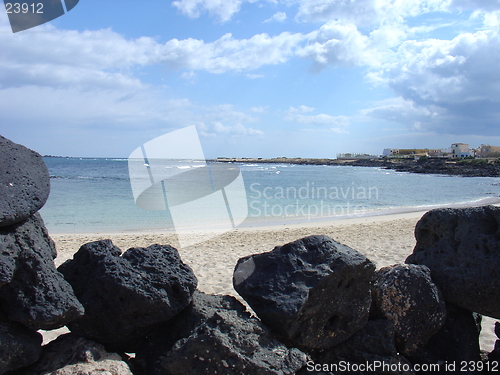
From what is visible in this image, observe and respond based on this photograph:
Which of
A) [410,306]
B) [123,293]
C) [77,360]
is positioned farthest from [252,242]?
[77,360]

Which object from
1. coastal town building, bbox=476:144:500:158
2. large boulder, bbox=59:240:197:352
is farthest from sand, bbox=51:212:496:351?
coastal town building, bbox=476:144:500:158

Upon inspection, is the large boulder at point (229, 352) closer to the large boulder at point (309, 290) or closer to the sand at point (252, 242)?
the large boulder at point (309, 290)

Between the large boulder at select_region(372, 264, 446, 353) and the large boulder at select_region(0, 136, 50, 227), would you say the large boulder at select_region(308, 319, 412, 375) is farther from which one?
the large boulder at select_region(0, 136, 50, 227)

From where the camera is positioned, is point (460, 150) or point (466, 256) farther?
point (460, 150)

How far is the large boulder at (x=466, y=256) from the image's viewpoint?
366 centimetres

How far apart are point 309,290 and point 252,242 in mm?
8593

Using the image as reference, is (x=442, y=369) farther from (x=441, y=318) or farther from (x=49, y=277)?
(x=49, y=277)

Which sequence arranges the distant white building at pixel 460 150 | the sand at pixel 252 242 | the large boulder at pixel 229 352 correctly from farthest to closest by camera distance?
the distant white building at pixel 460 150
the sand at pixel 252 242
the large boulder at pixel 229 352

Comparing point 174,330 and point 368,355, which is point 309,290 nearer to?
point 368,355

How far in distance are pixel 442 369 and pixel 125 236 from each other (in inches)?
434

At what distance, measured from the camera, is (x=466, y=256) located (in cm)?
384

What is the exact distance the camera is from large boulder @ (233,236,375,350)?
10.2ft

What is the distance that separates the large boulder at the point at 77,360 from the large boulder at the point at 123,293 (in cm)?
15

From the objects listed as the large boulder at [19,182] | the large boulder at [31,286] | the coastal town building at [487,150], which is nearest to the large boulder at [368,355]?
the large boulder at [31,286]
